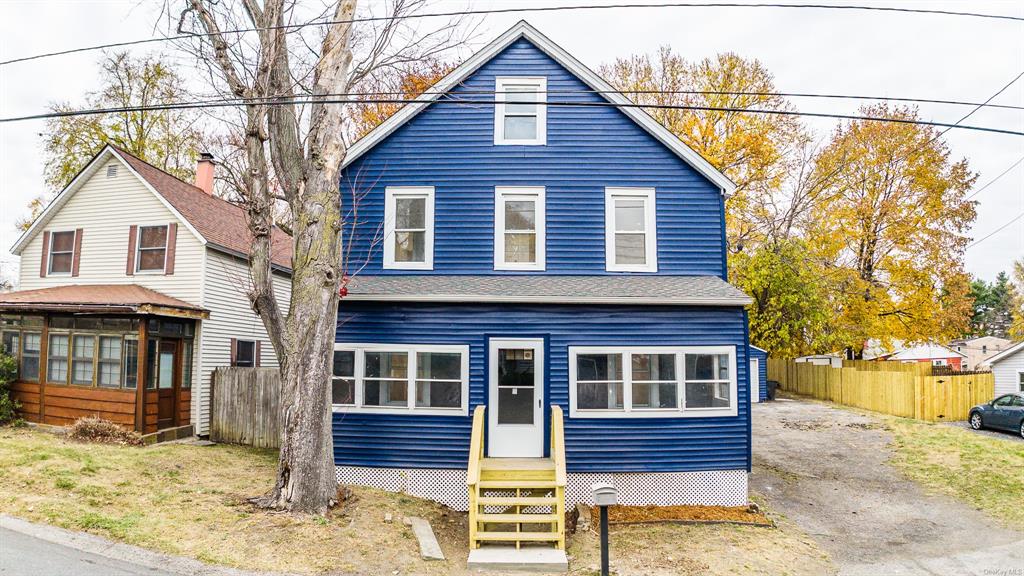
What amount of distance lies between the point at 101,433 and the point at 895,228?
103 feet

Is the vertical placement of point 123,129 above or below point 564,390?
above

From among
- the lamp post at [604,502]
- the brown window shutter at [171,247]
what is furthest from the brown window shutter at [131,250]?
the lamp post at [604,502]

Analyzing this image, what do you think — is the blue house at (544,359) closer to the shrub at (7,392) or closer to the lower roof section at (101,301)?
the lower roof section at (101,301)

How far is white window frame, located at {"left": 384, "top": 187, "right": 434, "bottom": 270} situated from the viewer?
460 inches

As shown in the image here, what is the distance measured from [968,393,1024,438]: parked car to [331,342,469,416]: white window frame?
17.8m

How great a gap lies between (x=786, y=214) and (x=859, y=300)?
5.26 metres

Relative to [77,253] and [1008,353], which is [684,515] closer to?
[77,253]

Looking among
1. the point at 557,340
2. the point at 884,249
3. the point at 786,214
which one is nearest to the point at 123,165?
the point at 557,340

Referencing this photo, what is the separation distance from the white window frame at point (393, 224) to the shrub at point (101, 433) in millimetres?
6887

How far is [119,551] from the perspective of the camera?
6.80 m

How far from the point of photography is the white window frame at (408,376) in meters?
10.5

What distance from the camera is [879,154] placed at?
27.5m

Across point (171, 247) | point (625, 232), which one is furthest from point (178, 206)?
point (625, 232)

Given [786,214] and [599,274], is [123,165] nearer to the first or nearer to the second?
[599,274]
